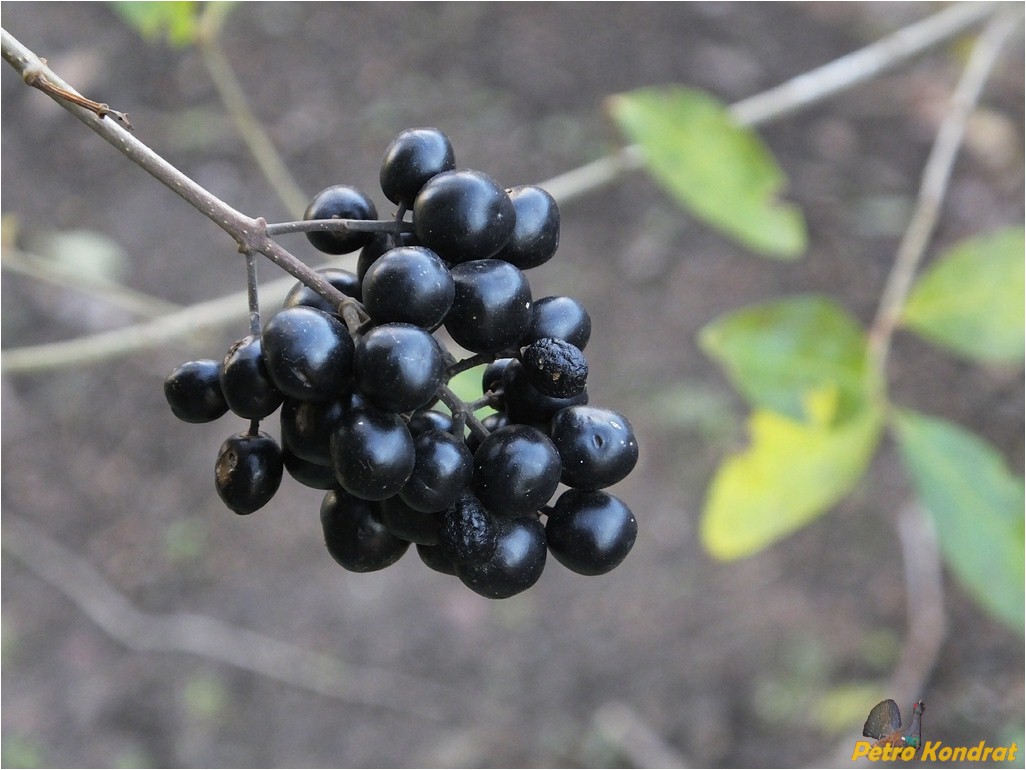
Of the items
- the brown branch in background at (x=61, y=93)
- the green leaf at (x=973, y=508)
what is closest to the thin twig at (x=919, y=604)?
the green leaf at (x=973, y=508)

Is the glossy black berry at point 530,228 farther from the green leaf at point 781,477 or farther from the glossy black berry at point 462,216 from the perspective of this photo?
the green leaf at point 781,477

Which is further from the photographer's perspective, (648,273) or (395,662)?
(648,273)

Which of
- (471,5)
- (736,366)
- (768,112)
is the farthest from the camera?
(471,5)

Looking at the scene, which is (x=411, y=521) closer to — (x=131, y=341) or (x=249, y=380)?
(x=249, y=380)

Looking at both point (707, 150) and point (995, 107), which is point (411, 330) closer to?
point (707, 150)

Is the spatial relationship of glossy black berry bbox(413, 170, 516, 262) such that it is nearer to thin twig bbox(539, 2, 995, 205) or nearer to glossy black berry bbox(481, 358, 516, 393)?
glossy black berry bbox(481, 358, 516, 393)

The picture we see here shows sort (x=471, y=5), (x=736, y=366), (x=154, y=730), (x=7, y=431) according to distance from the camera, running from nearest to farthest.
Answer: (x=736, y=366), (x=154, y=730), (x=7, y=431), (x=471, y=5)

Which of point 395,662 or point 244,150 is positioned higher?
point 244,150

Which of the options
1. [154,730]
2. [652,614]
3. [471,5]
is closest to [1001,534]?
[652,614]
